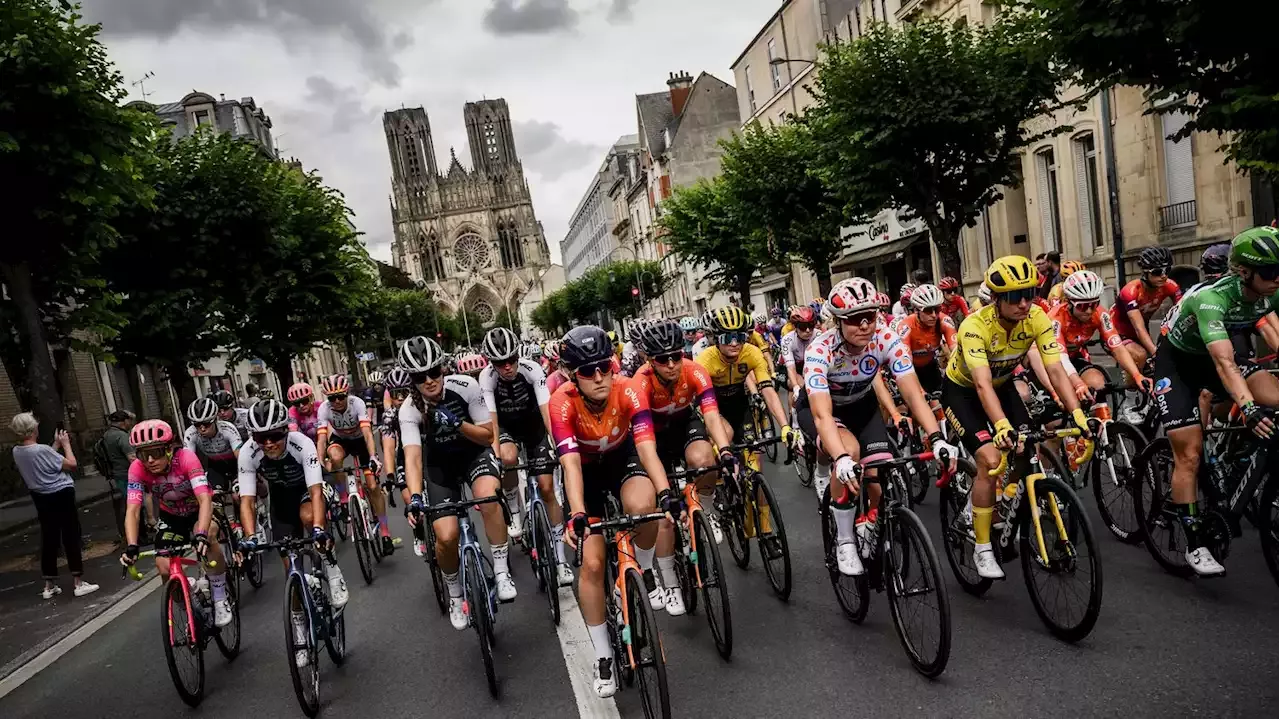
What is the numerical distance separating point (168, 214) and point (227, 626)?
15087 mm

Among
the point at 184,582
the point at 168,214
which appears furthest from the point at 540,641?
the point at 168,214

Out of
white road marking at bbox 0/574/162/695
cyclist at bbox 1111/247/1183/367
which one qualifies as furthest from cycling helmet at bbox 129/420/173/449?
cyclist at bbox 1111/247/1183/367

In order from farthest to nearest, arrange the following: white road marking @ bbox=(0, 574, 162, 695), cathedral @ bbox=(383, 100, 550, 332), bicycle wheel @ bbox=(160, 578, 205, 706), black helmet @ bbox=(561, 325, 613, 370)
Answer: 1. cathedral @ bbox=(383, 100, 550, 332)
2. white road marking @ bbox=(0, 574, 162, 695)
3. bicycle wheel @ bbox=(160, 578, 205, 706)
4. black helmet @ bbox=(561, 325, 613, 370)

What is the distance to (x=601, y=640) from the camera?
175 inches

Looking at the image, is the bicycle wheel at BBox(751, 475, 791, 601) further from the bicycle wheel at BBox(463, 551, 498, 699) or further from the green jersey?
the green jersey

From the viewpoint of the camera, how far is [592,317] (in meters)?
99.3

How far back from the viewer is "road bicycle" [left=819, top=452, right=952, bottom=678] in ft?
13.6

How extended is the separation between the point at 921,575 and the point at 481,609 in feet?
7.78

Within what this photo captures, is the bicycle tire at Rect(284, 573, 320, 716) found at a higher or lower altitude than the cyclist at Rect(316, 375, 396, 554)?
lower

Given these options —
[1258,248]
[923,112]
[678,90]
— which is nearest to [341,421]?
[1258,248]

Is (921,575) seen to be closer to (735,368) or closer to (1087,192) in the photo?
(735,368)

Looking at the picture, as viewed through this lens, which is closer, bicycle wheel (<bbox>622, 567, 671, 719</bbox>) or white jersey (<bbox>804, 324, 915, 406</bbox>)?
bicycle wheel (<bbox>622, 567, 671, 719</bbox>)

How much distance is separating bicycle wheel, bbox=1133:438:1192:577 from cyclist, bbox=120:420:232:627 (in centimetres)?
586

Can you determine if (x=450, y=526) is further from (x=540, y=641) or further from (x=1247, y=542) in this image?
(x=1247, y=542)
